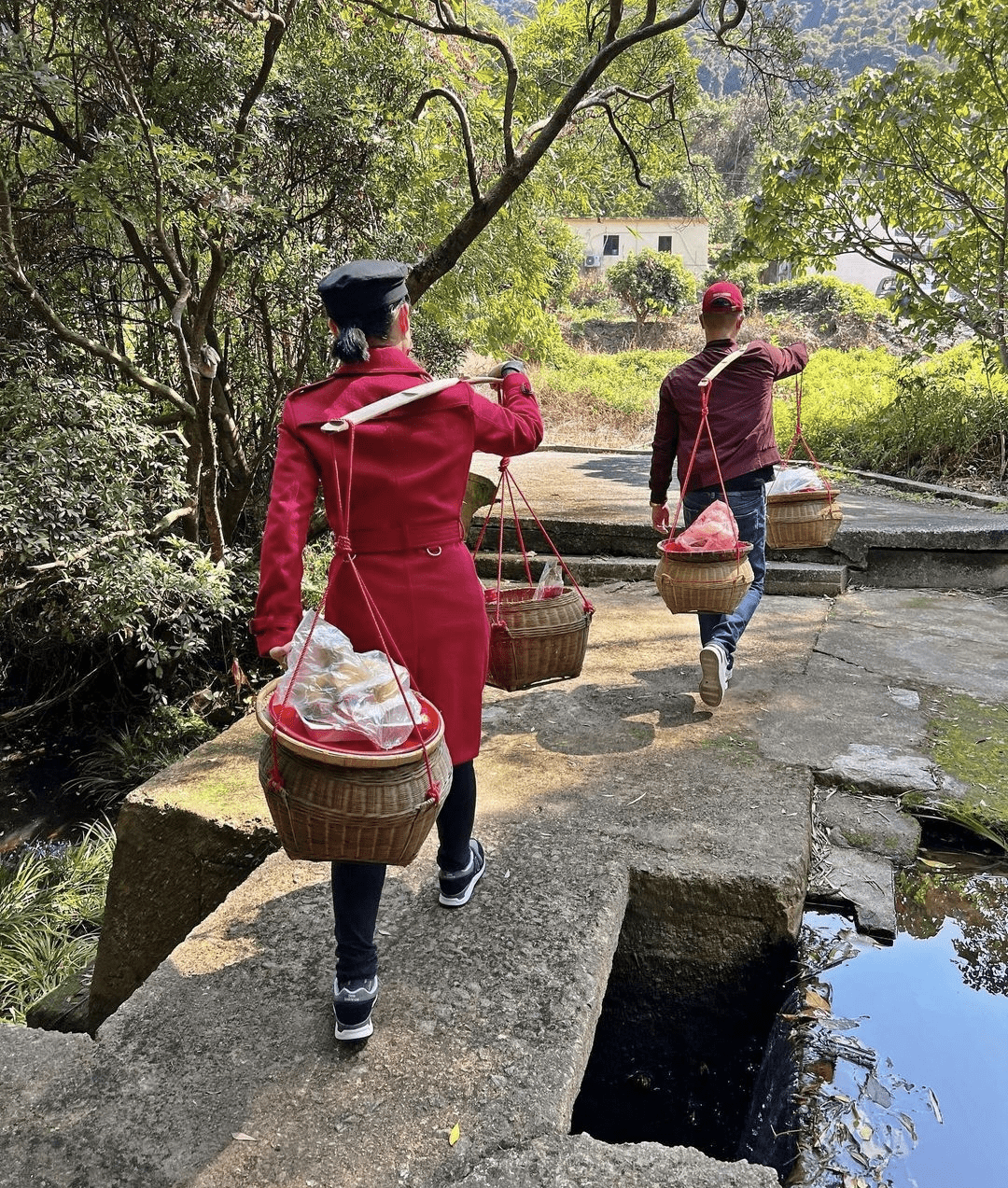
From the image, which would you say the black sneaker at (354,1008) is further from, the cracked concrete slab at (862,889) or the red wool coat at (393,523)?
the cracked concrete slab at (862,889)

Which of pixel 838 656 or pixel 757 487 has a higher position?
pixel 757 487

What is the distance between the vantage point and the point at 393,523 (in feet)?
7.37

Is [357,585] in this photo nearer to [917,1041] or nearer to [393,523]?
[393,523]

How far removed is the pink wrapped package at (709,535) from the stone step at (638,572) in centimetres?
241

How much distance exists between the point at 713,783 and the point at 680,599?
0.80 meters

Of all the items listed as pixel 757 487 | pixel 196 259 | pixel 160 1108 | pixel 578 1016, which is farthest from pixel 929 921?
pixel 196 259

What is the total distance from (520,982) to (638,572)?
4573mm

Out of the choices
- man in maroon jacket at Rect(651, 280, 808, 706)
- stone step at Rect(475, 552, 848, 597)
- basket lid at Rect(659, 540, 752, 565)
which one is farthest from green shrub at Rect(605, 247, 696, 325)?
basket lid at Rect(659, 540, 752, 565)

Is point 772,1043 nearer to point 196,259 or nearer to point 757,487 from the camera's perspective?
point 757,487

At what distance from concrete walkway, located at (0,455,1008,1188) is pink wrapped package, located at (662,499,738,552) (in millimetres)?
771

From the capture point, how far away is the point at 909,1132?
86.3 inches

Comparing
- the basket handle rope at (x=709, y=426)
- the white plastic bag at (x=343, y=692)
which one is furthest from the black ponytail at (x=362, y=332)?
the basket handle rope at (x=709, y=426)

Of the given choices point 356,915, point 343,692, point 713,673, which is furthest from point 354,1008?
point 713,673

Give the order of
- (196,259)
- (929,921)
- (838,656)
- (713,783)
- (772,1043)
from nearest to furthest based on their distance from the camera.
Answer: (772,1043) → (929,921) → (713,783) → (838,656) → (196,259)
